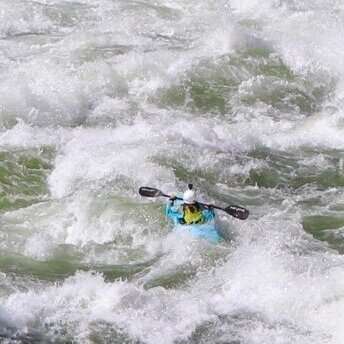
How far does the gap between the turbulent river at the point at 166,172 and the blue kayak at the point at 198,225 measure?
0.08m

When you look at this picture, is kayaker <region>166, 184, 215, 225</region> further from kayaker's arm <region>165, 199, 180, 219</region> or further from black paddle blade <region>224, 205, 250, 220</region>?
black paddle blade <region>224, 205, 250, 220</region>

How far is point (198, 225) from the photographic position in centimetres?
683

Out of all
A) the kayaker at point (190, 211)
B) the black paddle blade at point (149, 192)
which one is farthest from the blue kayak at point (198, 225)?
the black paddle blade at point (149, 192)

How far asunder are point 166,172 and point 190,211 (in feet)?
3.20

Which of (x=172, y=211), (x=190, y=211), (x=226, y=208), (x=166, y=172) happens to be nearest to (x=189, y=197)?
(x=190, y=211)

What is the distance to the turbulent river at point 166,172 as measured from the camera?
5.93m

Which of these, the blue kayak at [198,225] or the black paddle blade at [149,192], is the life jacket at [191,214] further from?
the black paddle blade at [149,192]

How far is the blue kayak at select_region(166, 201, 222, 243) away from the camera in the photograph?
6.77 m

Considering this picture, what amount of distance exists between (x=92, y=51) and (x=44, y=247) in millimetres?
4634

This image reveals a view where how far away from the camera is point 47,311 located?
586cm

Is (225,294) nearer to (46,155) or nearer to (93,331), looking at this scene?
(93,331)

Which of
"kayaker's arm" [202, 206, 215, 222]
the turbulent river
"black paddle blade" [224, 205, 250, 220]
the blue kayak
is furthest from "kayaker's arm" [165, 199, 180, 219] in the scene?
"black paddle blade" [224, 205, 250, 220]

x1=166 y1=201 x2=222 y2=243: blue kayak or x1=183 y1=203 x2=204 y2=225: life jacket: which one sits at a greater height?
x1=183 y1=203 x2=204 y2=225: life jacket

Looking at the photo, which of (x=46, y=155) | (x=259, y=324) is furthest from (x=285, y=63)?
(x=259, y=324)
